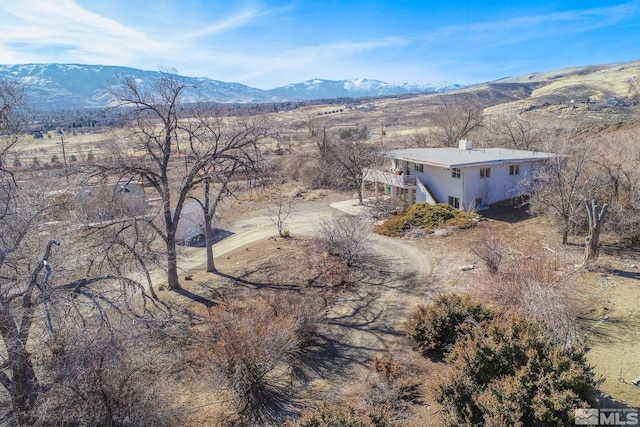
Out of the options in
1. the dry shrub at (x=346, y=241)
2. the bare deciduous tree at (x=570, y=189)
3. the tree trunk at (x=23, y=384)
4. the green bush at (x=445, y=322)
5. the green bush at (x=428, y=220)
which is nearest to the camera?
the tree trunk at (x=23, y=384)

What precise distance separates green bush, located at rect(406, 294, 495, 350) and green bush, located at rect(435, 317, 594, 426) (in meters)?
2.42

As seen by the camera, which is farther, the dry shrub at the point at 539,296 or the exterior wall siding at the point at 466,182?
the exterior wall siding at the point at 466,182

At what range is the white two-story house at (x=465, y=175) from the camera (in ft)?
86.0

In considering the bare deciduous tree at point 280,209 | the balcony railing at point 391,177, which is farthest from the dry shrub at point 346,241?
the balcony railing at point 391,177

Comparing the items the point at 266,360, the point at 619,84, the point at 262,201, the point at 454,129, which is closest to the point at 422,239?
the point at 266,360

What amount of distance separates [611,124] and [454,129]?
1735 centimetres

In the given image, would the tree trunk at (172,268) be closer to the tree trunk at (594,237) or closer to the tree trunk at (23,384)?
the tree trunk at (23,384)

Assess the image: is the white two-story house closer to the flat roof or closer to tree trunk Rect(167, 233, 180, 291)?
the flat roof

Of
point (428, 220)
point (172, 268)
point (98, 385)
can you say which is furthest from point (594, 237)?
point (172, 268)

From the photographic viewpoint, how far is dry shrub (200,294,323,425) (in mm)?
9938

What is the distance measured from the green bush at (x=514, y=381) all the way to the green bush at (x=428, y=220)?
15109 millimetres

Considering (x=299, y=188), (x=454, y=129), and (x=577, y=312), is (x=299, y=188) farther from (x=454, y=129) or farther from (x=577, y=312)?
(x=577, y=312)

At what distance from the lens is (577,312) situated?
1285 centimetres

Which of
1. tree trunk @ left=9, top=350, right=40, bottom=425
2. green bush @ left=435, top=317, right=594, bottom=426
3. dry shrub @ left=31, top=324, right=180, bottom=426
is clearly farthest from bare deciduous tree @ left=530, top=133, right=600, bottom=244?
tree trunk @ left=9, top=350, right=40, bottom=425
